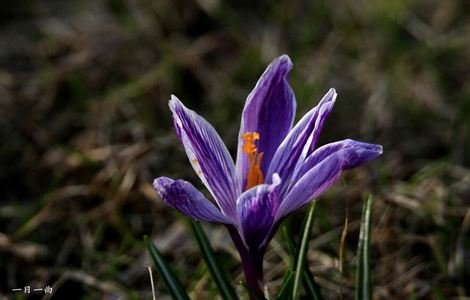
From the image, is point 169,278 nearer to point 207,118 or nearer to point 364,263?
point 364,263

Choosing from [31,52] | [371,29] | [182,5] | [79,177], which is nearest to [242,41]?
[182,5]

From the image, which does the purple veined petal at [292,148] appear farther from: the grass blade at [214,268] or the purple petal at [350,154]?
the grass blade at [214,268]

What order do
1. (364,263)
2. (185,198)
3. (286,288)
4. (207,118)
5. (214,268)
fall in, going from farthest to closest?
1. (207,118)
2. (214,268)
3. (364,263)
4. (286,288)
5. (185,198)

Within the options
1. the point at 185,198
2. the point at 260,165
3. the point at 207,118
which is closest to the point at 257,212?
the point at 185,198

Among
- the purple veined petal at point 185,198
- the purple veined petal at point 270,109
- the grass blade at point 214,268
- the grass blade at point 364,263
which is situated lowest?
the grass blade at point 364,263

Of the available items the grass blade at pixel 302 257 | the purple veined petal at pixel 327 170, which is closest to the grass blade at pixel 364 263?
the grass blade at pixel 302 257

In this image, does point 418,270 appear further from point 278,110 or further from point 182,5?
point 182,5
